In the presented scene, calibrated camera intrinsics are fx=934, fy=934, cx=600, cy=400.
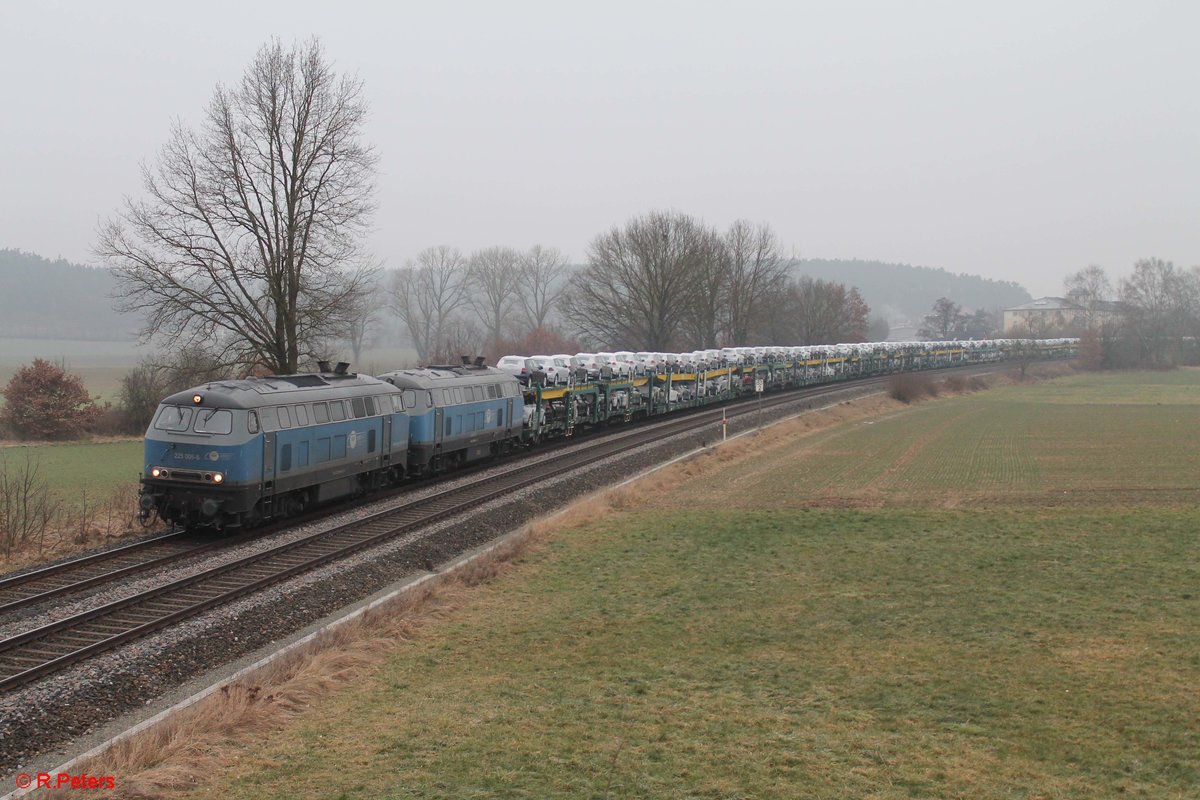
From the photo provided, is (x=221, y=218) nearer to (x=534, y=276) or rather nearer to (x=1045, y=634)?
(x=1045, y=634)

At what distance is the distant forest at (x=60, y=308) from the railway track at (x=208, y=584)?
132071 millimetres

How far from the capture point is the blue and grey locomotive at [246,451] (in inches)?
771

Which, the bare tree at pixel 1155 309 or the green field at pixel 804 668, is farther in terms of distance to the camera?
the bare tree at pixel 1155 309

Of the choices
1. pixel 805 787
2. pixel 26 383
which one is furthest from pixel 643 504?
pixel 26 383

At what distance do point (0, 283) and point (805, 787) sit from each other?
180031 millimetres

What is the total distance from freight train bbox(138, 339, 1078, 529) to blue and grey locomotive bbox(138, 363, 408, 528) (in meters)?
0.02

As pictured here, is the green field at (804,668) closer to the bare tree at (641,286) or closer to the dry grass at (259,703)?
the dry grass at (259,703)

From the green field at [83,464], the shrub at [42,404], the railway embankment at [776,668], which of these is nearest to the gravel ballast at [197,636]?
the railway embankment at [776,668]

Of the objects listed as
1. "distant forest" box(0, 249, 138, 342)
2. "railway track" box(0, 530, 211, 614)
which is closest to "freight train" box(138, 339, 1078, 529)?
"railway track" box(0, 530, 211, 614)

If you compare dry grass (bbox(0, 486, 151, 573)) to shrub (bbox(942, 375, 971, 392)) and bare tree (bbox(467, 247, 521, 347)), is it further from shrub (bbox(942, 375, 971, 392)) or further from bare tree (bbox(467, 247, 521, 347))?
bare tree (bbox(467, 247, 521, 347))

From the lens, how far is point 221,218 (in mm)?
34188

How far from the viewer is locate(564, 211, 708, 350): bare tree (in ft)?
277

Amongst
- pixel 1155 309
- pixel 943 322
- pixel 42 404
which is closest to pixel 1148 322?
pixel 1155 309

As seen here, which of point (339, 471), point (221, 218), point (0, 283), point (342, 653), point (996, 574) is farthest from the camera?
point (0, 283)
